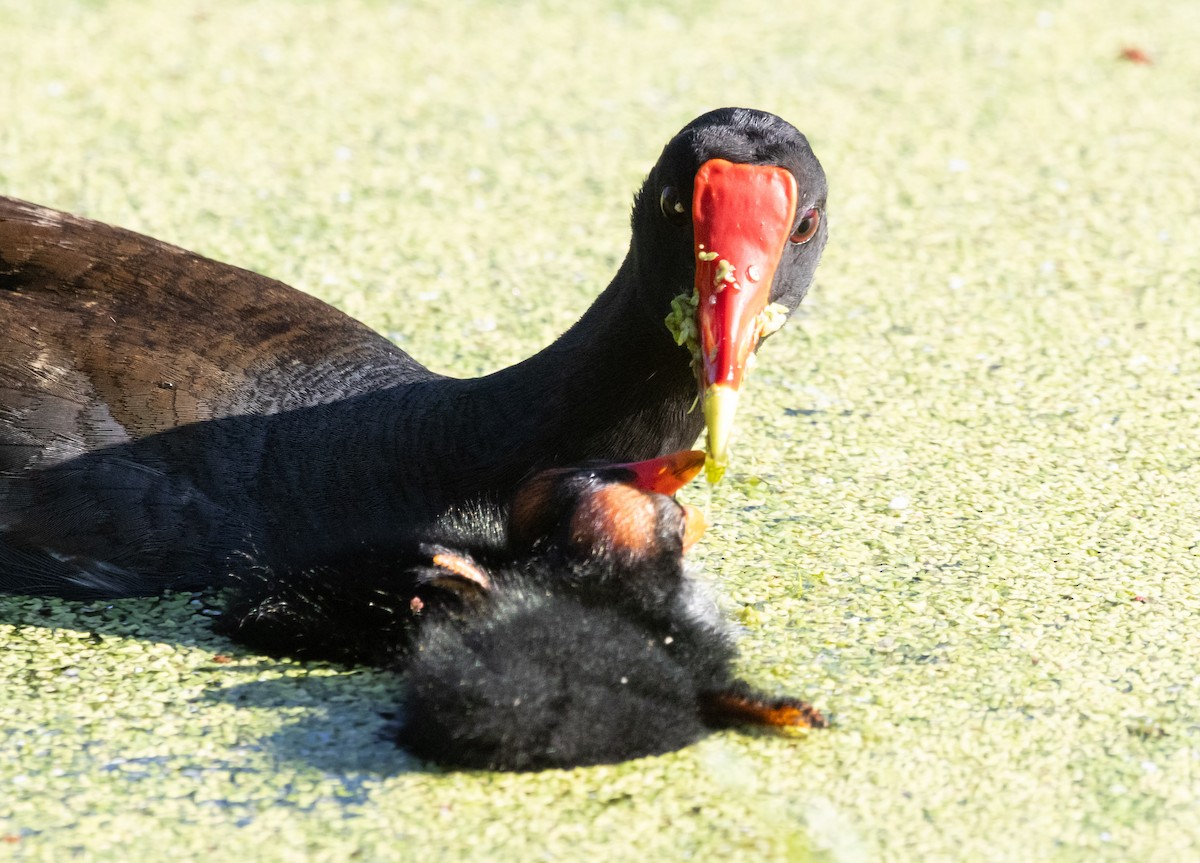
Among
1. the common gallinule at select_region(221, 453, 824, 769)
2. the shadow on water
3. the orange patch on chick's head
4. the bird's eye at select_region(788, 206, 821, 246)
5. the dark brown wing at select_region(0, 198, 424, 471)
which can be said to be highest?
the bird's eye at select_region(788, 206, 821, 246)

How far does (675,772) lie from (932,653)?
0.54 m

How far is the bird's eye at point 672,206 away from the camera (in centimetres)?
238

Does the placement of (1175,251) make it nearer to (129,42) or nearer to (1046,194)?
(1046,194)

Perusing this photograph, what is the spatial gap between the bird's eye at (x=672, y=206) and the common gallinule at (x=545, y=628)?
358mm

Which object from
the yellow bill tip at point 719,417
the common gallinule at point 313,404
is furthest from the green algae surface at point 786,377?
the yellow bill tip at point 719,417

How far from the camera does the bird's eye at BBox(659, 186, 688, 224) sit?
93.5 inches

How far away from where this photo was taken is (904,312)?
3.92 metres

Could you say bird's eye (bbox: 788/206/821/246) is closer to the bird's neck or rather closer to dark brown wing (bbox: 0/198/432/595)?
the bird's neck

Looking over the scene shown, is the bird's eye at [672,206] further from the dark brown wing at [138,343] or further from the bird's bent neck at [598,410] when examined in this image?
the dark brown wing at [138,343]

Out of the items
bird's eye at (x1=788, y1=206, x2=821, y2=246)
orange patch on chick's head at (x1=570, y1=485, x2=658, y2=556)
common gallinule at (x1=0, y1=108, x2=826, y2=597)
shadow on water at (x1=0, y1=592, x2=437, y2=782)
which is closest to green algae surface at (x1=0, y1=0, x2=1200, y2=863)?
shadow on water at (x1=0, y1=592, x2=437, y2=782)

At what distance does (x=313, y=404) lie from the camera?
2.67 m

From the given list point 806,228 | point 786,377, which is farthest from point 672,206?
point 786,377

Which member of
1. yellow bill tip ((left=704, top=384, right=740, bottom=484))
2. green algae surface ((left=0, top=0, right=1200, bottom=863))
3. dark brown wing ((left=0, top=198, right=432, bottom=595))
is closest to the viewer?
green algae surface ((left=0, top=0, right=1200, bottom=863))

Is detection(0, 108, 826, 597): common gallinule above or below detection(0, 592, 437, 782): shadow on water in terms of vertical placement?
above
